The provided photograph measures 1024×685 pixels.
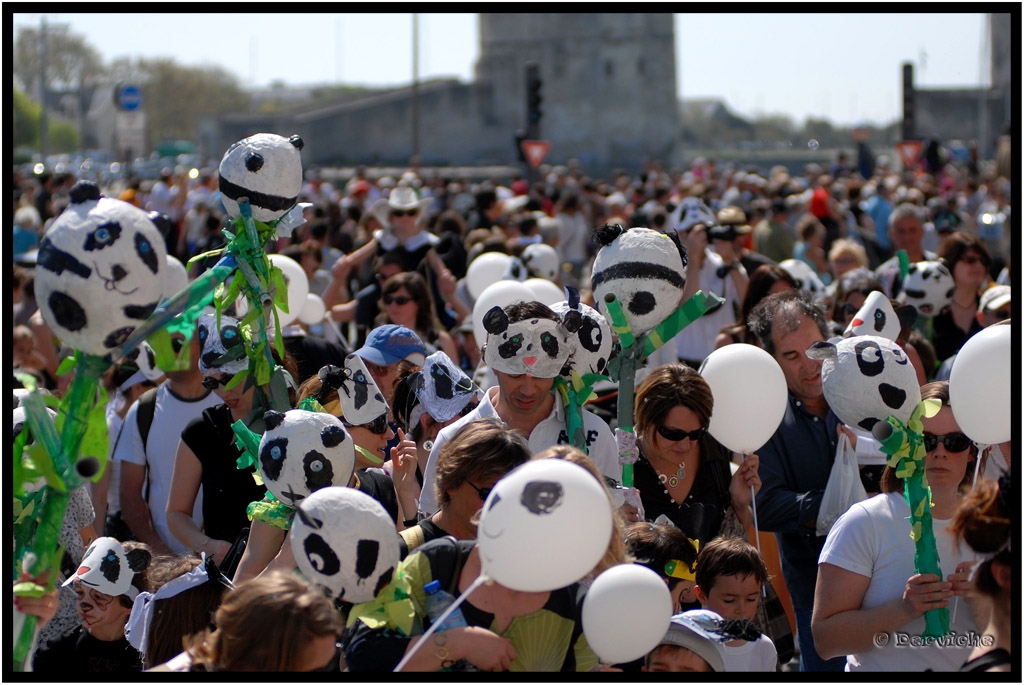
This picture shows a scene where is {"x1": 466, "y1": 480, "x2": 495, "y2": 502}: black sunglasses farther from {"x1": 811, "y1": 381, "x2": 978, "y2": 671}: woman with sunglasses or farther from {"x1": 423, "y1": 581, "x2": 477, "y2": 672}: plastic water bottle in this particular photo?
{"x1": 811, "y1": 381, "x2": 978, "y2": 671}: woman with sunglasses

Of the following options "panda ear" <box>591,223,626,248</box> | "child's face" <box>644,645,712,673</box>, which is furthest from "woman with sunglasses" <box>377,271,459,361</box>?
"child's face" <box>644,645,712,673</box>

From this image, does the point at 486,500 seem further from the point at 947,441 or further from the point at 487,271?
the point at 487,271

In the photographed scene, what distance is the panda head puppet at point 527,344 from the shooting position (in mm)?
3717

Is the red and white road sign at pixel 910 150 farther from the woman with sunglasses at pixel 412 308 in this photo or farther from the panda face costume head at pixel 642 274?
the panda face costume head at pixel 642 274

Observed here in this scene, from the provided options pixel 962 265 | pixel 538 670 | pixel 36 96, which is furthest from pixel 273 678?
pixel 36 96

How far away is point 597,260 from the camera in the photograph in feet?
→ 13.7

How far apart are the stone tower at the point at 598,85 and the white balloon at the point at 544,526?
4894cm

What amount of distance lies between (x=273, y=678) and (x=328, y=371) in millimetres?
1494

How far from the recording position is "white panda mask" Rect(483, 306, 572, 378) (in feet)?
12.2

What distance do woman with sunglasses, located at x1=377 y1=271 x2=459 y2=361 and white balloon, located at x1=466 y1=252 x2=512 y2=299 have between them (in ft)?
2.63

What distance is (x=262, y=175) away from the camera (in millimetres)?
3600

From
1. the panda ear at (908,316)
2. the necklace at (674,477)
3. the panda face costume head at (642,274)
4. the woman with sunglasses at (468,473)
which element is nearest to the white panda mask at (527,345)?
the panda face costume head at (642,274)

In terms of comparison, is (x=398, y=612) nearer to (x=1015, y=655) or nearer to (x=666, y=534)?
(x=666, y=534)

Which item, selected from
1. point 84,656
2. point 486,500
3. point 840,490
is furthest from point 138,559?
point 840,490
